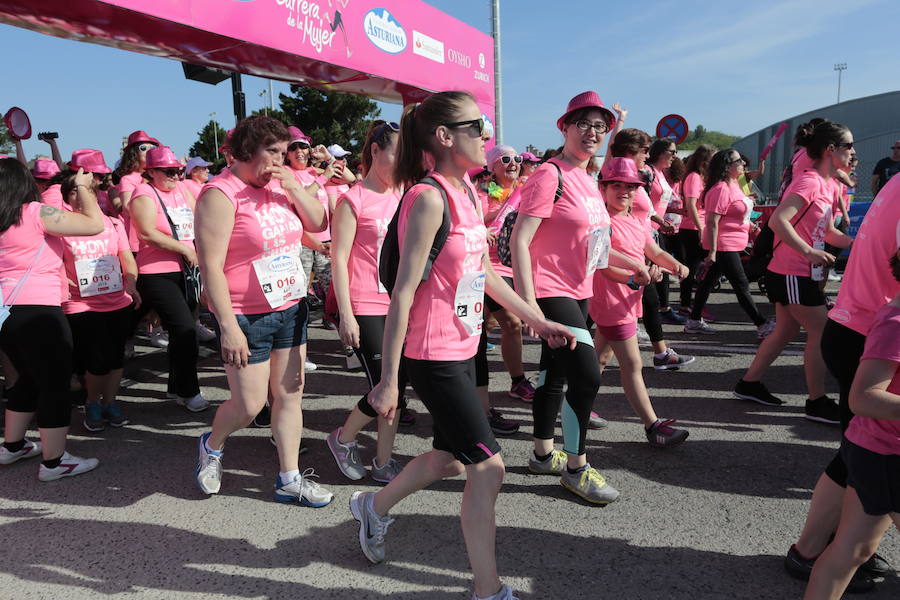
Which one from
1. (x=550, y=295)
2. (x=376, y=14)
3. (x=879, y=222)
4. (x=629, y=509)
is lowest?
(x=629, y=509)

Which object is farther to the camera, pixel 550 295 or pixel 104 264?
pixel 104 264

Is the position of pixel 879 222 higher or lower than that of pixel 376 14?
lower

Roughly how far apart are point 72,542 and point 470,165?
8.34ft

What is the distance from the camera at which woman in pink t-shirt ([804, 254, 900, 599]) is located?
6.00 ft

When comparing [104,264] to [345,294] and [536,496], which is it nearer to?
[345,294]

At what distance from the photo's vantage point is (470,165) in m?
2.26

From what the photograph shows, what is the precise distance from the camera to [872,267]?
259cm

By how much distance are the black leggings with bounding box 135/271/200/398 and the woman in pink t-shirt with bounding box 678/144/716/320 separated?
547 centimetres

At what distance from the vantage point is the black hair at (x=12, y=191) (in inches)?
133

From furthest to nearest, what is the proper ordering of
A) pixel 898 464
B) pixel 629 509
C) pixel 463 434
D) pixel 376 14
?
pixel 376 14
pixel 629 509
pixel 463 434
pixel 898 464

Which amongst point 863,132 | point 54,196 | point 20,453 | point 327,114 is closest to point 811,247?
point 20,453

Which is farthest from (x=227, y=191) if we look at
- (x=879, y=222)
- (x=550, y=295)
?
(x=879, y=222)

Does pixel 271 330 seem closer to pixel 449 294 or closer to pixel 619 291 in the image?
pixel 449 294

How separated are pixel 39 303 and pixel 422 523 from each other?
244 centimetres
